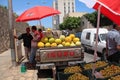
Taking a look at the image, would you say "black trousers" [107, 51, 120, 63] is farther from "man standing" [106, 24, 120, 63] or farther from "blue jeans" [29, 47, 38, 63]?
"blue jeans" [29, 47, 38, 63]

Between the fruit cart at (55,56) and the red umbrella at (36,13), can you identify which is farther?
the red umbrella at (36,13)

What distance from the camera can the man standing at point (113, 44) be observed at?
29.6 ft

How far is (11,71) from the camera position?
1455 centimetres

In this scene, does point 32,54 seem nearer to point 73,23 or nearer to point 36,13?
point 36,13

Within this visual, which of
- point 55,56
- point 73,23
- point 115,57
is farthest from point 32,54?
point 73,23

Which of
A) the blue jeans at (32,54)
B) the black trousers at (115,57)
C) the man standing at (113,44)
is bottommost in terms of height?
the blue jeans at (32,54)

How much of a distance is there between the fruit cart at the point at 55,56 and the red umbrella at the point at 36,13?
9.21 feet

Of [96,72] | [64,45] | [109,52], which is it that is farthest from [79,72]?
[64,45]

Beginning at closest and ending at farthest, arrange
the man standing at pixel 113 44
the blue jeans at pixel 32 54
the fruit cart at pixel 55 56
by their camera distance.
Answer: the man standing at pixel 113 44 → the fruit cart at pixel 55 56 → the blue jeans at pixel 32 54

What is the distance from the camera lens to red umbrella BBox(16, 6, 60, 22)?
15.3 metres

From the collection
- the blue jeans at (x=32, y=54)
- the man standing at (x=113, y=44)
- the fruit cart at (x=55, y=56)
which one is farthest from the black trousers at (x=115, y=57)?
the blue jeans at (x=32, y=54)

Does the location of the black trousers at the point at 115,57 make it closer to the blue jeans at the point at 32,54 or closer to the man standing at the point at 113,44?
the man standing at the point at 113,44

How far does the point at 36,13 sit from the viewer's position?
15.5m

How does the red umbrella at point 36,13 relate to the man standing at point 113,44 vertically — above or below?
above
